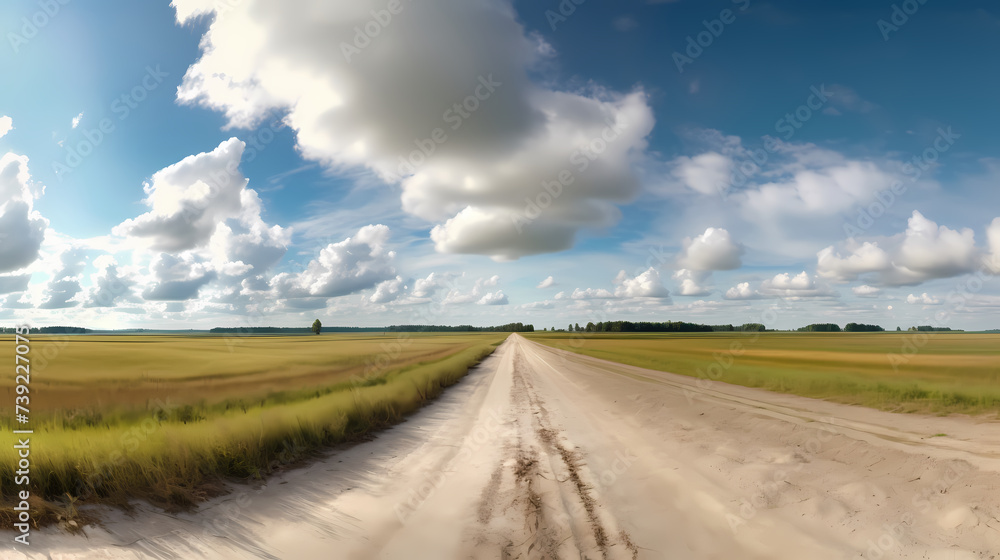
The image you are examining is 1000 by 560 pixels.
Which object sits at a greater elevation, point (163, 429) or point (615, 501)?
point (163, 429)

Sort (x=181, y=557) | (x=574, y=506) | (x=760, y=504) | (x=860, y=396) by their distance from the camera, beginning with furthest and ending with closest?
(x=860, y=396) < (x=760, y=504) < (x=574, y=506) < (x=181, y=557)

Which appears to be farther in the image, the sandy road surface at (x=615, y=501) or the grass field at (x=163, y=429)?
the grass field at (x=163, y=429)

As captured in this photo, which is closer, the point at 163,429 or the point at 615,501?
the point at 615,501

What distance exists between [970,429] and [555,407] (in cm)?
1153

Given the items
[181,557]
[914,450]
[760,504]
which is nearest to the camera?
[181,557]

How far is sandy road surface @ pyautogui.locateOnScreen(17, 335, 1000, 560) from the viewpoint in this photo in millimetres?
5270

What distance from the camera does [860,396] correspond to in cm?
1814

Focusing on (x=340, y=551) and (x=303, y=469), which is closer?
(x=340, y=551)

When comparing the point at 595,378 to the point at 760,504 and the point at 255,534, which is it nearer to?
the point at 760,504

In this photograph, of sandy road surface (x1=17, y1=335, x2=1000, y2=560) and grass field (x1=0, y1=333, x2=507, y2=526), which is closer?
sandy road surface (x1=17, y1=335, x2=1000, y2=560)

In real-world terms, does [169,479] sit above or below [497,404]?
above

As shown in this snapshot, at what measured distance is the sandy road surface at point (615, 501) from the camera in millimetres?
5270

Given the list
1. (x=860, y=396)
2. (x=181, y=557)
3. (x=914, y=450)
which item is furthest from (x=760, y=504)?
(x=860, y=396)

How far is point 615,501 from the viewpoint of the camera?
6.64m
